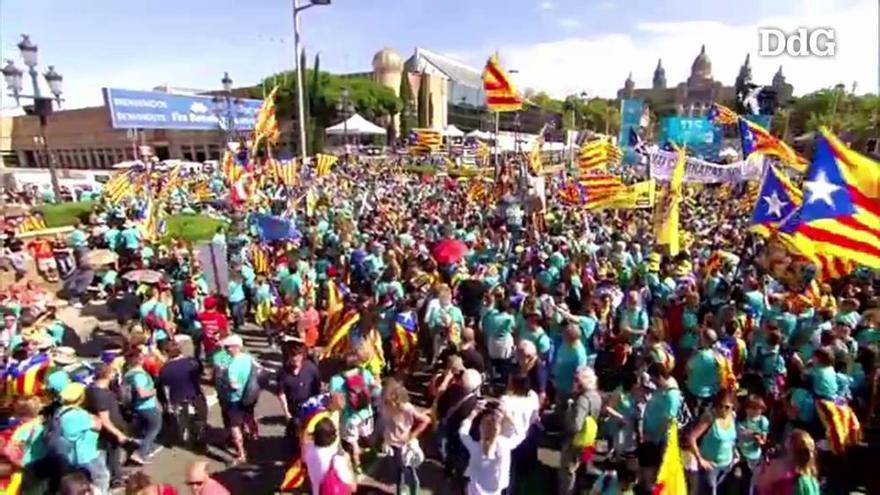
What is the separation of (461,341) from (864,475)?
377 cm

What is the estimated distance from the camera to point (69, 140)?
57812 mm

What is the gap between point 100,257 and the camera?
497 inches

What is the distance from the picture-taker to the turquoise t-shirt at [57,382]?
5.37 metres

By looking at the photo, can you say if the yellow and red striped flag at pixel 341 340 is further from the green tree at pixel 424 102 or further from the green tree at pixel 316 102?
the green tree at pixel 424 102

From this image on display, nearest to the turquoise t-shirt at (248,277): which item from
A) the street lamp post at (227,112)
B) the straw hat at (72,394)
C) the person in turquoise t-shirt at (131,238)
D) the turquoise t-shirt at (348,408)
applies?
the person in turquoise t-shirt at (131,238)

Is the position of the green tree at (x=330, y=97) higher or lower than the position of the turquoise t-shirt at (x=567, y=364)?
higher

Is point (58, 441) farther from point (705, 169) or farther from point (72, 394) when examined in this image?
point (705, 169)

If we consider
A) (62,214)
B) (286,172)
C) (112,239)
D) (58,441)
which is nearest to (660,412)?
(58,441)

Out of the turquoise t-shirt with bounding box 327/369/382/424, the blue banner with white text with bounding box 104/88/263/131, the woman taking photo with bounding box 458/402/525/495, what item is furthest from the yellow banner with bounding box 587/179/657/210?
the blue banner with white text with bounding box 104/88/263/131

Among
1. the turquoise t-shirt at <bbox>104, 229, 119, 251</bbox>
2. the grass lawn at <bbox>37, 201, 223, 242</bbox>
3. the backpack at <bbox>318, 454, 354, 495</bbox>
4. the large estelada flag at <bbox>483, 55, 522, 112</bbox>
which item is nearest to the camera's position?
the backpack at <bbox>318, 454, 354, 495</bbox>

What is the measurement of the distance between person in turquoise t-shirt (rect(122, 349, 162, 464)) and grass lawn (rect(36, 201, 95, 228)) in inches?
524

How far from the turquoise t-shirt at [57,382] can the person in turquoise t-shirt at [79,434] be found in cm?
38

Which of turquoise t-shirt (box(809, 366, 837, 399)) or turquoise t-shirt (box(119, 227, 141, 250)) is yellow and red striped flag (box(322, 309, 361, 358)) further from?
turquoise t-shirt (box(119, 227, 141, 250))

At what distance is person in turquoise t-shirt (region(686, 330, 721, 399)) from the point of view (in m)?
5.66
